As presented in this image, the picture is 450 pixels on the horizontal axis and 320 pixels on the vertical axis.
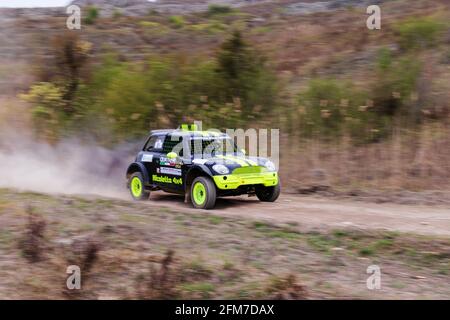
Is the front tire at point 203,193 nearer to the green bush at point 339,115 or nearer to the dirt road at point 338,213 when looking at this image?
the dirt road at point 338,213

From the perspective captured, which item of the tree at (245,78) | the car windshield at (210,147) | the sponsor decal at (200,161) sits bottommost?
the sponsor decal at (200,161)

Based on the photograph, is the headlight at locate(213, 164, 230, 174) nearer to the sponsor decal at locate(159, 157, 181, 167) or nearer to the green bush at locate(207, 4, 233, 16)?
the sponsor decal at locate(159, 157, 181, 167)

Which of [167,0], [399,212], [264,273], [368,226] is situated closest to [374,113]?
[399,212]

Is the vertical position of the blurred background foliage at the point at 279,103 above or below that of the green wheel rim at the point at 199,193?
above

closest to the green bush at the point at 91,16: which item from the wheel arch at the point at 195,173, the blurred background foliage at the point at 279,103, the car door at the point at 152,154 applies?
the blurred background foliage at the point at 279,103

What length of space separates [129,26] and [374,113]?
29.2m

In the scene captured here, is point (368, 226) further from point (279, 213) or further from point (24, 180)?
point (24, 180)

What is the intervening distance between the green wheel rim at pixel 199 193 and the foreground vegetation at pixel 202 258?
1.55 meters

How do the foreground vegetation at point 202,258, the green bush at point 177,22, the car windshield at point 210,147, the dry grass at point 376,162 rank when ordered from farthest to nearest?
the green bush at point 177,22 → the dry grass at point 376,162 → the car windshield at point 210,147 → the foreground vegetation at point 202,258

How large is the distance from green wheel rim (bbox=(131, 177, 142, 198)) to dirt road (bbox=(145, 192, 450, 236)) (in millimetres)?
398

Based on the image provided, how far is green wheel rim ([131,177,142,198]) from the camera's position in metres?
14.0

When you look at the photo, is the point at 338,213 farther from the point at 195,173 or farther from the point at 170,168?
the point at 170,168

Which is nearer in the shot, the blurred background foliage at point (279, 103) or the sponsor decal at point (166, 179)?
the sponsor decal at point (166, 179)

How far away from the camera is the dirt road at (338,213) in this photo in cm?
1008
